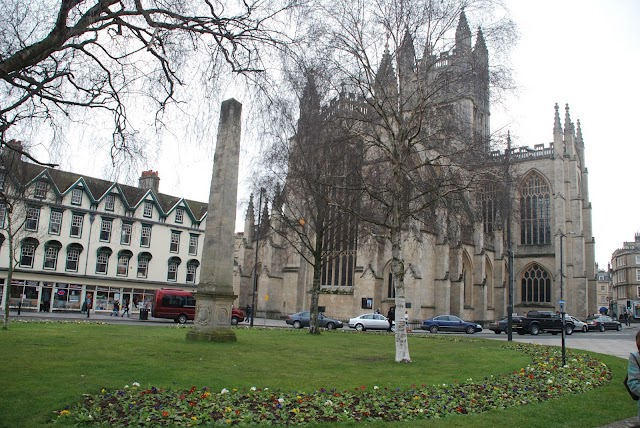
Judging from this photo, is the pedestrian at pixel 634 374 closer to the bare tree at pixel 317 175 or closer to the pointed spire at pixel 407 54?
the bare tree at pixel 317 175

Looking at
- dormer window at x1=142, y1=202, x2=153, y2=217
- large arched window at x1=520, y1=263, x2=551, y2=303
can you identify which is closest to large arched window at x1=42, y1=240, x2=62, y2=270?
dormer window at x1=142, y1=202, x2=153, y2=217

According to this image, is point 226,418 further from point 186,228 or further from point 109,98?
point 186,228

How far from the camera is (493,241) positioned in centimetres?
5388

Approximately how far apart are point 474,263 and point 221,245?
114 ft

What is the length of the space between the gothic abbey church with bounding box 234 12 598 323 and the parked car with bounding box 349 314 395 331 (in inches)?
101

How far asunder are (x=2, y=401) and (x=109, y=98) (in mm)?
4887

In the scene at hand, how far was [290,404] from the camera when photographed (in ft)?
25.0

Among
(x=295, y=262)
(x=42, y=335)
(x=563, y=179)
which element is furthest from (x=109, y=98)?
(x=563, y=179)

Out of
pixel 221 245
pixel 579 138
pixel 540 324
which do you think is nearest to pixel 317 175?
pixel 221 245

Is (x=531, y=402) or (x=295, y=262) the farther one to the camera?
(x=295, y=262)

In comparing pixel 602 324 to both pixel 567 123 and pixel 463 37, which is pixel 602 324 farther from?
pixel 463 37

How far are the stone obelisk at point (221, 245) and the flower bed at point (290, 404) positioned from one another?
8421mm

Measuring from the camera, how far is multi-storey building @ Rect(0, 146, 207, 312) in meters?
40.8

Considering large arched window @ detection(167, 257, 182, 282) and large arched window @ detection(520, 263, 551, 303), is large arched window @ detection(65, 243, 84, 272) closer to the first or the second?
large arched window @ detection(167, 257, 182, 282)
